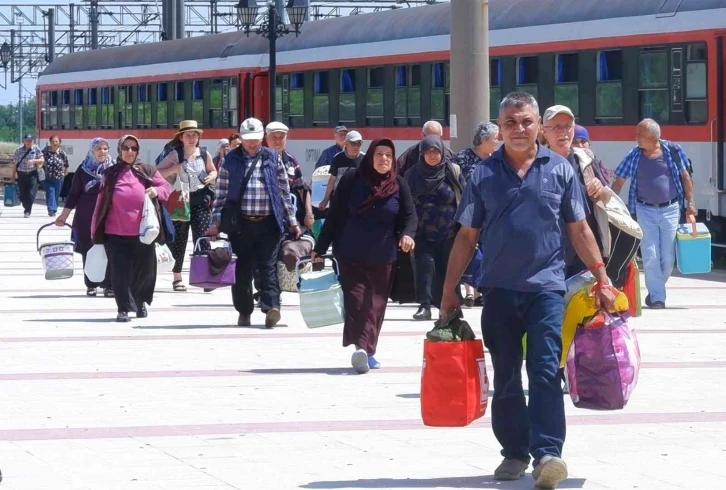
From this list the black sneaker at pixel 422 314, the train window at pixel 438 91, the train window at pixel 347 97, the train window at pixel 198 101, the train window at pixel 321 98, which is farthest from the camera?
the train window at pixel 198 101

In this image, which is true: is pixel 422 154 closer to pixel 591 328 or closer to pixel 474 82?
pixel 474 82

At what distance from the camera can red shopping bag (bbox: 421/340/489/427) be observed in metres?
7.57

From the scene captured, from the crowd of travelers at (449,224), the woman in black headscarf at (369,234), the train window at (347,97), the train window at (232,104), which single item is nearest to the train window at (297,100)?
the train window at (347,97)

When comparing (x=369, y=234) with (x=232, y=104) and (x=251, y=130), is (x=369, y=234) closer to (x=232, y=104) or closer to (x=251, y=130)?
(x=251, y=130)

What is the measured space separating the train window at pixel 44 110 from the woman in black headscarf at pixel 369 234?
1438 inches

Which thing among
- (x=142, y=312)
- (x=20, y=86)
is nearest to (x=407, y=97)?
(x=142, y=312)

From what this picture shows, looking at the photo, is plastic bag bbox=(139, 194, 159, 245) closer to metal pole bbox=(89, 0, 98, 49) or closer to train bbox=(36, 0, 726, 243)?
train bbox=(36, 0, 726, 243)

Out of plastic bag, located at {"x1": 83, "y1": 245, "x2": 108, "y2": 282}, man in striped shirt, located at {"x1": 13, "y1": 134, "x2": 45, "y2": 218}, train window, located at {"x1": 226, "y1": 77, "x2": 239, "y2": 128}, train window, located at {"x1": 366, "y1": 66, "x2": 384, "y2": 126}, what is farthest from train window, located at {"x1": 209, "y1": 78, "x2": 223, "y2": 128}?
plastic bag, located at {"x1": 83, "y1": 245, "x2": 108, "y2": 282}

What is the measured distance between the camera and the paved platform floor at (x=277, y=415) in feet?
25.4

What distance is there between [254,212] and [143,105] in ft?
84.3

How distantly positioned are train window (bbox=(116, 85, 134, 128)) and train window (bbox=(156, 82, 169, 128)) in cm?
190

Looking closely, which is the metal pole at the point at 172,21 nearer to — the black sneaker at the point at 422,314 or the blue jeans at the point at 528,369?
the black sneaker at the point at 422,314

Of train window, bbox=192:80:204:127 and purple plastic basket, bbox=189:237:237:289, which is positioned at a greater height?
train window, bbox=192:80:204:127

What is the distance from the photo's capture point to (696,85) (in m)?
20.6
